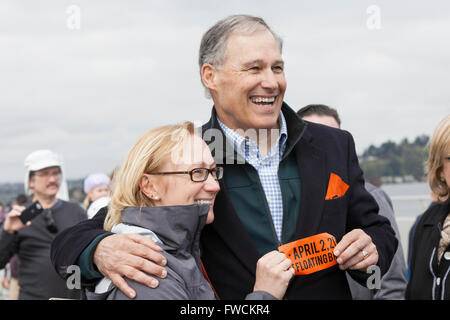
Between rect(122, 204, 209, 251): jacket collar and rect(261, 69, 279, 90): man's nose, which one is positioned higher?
rect(261, 69, 279, 90): man's nose

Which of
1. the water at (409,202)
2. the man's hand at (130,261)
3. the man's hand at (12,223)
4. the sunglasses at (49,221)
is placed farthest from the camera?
the water at (409,202)

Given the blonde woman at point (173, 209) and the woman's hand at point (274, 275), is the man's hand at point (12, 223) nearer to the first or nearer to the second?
the blonde woman at point (173, 209)

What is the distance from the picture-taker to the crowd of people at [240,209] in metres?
2.02

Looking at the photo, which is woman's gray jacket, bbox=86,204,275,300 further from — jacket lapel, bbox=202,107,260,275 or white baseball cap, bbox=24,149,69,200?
white baseball cap, bbox=24,149,69,200

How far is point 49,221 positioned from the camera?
5066 mm

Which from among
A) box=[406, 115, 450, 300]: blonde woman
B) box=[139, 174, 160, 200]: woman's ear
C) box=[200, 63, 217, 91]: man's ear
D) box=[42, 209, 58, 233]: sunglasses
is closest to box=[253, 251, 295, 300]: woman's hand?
box=[139, 174, 160, 200]: woman's ear

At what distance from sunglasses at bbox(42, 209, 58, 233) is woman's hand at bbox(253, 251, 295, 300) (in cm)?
349

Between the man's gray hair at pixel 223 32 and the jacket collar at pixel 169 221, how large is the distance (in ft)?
2.79

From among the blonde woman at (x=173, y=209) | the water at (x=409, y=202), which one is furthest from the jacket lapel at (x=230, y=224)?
the water at (x=409, y=202)

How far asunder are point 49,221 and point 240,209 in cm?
324

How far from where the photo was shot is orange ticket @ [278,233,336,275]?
218 centimetres
